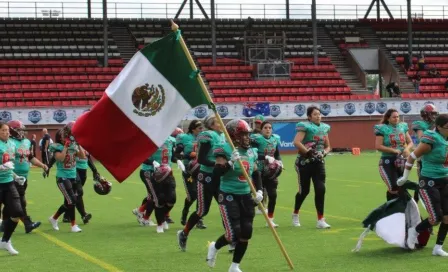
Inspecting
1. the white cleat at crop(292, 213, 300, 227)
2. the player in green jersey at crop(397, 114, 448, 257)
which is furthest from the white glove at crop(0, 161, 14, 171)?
the player in green jersey at crop(397, 114, 448, 257)

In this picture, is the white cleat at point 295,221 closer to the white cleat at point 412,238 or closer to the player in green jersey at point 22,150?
the white cleat at point 412,238

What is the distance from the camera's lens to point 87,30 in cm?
4469

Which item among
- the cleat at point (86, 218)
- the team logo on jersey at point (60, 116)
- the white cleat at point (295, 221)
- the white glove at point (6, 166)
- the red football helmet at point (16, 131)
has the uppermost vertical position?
the red football helmet at point (16, 131)

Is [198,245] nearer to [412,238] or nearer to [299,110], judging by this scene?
[412,238]

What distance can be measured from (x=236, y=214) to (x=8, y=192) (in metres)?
3.60

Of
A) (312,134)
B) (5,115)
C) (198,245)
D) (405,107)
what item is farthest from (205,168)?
(405,107)

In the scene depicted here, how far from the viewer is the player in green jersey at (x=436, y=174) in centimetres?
981

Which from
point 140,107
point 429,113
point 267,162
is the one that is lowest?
point 267,162

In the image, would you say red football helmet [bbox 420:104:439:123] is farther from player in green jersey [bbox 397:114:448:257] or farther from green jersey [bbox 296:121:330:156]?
player in green jersey [bbox 397:114:448:257]

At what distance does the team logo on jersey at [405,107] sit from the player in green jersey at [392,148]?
2643 cm

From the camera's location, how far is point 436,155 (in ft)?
32.4

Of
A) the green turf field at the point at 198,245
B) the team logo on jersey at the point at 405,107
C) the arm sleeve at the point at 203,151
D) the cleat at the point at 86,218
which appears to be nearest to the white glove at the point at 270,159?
the green turf field at the point at 198,245

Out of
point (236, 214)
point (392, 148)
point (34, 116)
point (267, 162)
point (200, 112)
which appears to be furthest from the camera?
point (200, 112)

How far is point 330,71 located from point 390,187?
31.3m
